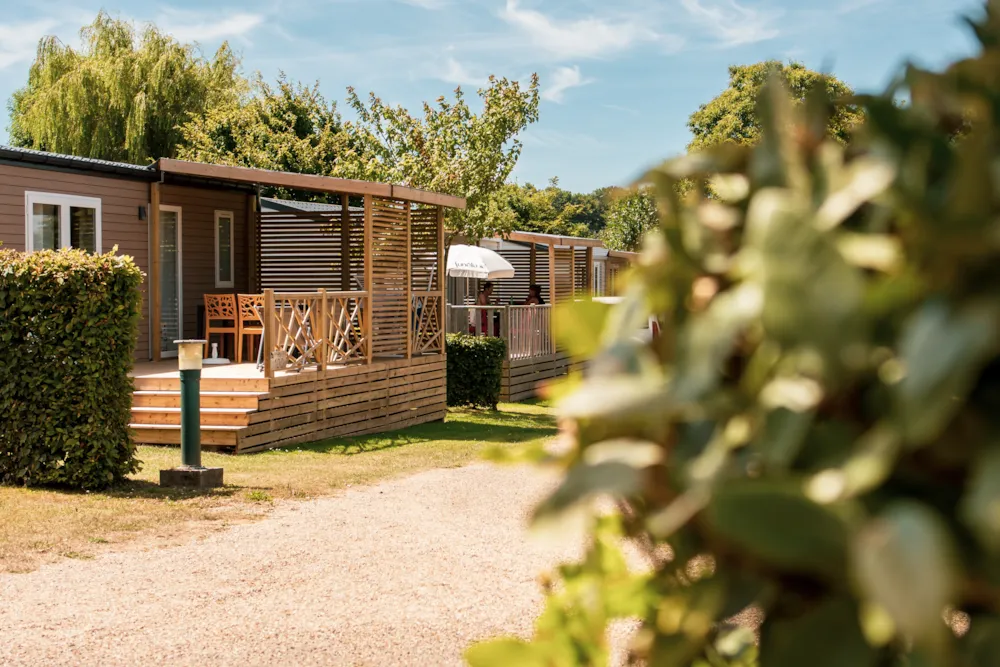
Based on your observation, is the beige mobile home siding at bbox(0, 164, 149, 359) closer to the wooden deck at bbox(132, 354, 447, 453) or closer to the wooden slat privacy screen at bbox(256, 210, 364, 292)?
the wooden deck at bbox(132, 354, 447, 453)

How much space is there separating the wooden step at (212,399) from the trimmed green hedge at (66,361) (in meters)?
3.08

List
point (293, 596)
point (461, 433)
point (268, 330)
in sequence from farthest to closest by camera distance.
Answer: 1. point (461, 433)
2. point (268, 330)
3. point (293, 596)

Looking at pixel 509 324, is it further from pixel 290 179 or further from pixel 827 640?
pixel 827 640

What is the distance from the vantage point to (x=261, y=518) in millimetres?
7902

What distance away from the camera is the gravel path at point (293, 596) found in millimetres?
4844

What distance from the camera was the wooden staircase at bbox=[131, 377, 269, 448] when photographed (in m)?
11.6

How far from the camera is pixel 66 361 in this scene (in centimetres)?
845

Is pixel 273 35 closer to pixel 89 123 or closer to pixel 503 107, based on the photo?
pixel 89 123

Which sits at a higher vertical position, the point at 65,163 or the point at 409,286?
the point at 65,163

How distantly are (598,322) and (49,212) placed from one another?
14.8m

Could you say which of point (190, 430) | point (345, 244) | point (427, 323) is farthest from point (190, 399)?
point (427, 323)

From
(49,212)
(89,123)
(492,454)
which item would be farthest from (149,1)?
(492,454)

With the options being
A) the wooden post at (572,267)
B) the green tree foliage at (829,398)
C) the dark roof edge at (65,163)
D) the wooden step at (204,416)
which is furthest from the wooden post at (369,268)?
the green tree foliage at (829,398)

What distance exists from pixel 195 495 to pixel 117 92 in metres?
26.6
